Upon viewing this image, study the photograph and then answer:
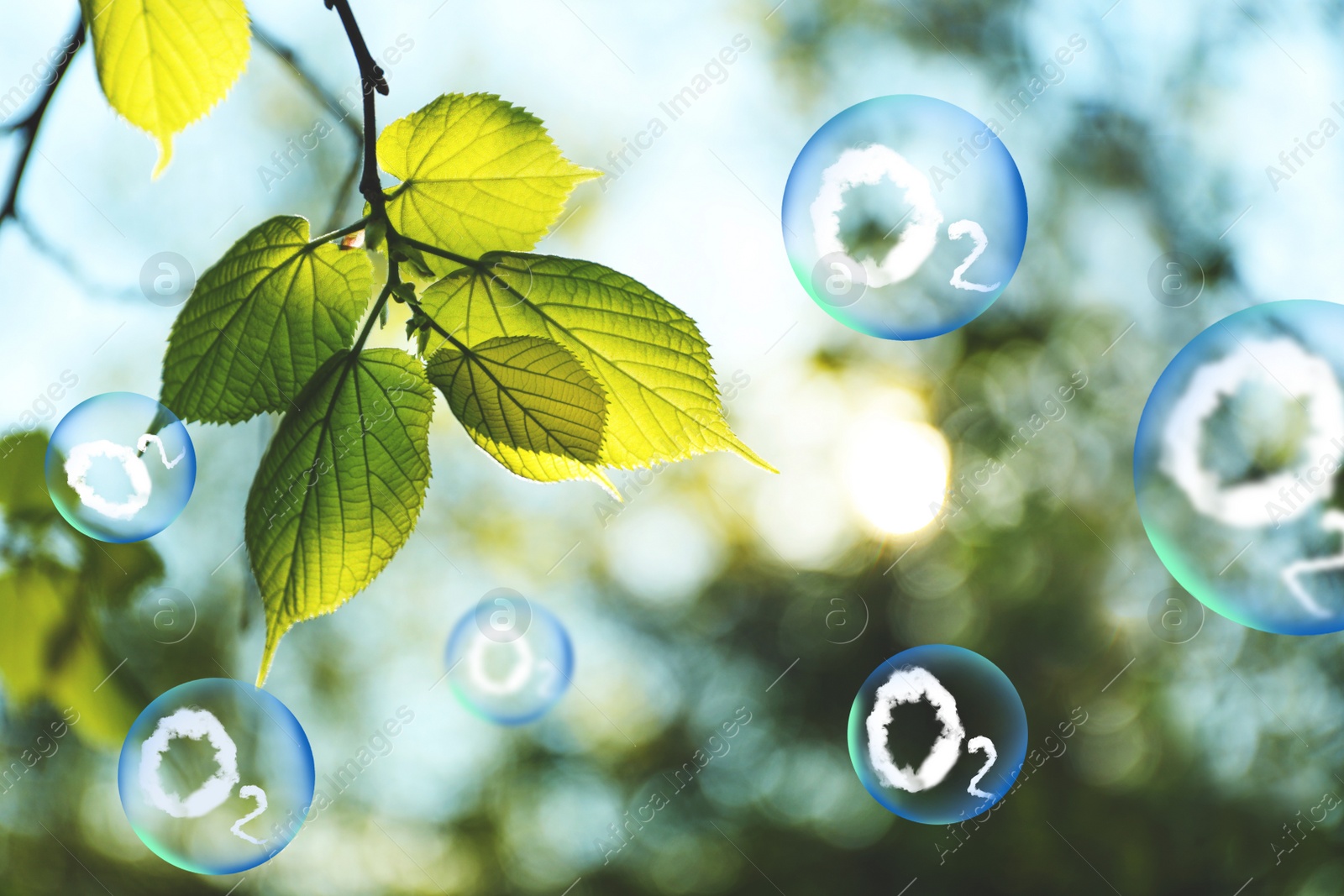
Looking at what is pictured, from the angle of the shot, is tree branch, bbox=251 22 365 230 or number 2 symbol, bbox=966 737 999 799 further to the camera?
number 2 symbol, bbox=966 737 999 799

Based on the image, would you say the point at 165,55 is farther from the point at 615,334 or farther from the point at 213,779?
the point at 213,779

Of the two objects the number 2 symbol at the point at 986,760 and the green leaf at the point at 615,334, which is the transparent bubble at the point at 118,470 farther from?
the number 2 symbol at the point at 986,760

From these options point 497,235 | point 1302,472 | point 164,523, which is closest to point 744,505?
point 1302,472

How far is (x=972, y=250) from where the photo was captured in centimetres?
121

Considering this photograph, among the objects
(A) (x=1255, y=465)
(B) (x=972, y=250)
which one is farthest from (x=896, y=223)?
(A) (x=1255, y=465)

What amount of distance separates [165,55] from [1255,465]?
1.40m

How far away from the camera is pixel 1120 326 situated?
506 cm

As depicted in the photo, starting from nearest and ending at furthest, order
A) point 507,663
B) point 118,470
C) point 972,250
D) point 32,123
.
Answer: point 32,123 < point 118,470 < point 972,250 < point 507,663

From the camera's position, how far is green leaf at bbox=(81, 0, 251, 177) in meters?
0.34

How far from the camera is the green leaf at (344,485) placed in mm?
335

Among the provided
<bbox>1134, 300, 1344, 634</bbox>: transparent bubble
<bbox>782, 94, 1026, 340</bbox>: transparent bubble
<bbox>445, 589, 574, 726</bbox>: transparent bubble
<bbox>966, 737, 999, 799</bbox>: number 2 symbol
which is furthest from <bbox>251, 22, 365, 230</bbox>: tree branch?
<bbox>445, 589, 574, 726</bbox>: transparent bubble

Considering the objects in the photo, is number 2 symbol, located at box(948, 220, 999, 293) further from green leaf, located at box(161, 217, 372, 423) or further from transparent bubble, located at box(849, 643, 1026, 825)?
green leaf, located at box(161, 217, 372, 423)

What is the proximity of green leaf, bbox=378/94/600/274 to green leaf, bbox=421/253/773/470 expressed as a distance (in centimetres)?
3

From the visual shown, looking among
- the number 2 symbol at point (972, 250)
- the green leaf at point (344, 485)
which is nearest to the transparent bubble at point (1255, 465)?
the number 2 symbol at point (972, 250)
